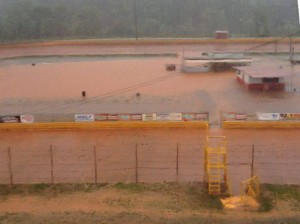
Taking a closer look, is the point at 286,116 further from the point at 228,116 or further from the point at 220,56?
the point at 220,56

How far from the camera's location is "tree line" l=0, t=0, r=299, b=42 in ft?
222

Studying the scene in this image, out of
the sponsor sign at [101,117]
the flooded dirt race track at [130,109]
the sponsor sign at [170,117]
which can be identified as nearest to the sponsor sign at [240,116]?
the flooded dirt race track at [130,109]

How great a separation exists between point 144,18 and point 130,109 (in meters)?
51.9

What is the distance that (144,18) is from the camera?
7756cm

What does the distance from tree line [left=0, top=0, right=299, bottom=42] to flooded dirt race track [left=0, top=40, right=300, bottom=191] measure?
1649 centimetres

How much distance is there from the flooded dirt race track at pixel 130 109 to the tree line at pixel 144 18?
16491mm

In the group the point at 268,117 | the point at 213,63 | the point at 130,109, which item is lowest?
the point at 268,117

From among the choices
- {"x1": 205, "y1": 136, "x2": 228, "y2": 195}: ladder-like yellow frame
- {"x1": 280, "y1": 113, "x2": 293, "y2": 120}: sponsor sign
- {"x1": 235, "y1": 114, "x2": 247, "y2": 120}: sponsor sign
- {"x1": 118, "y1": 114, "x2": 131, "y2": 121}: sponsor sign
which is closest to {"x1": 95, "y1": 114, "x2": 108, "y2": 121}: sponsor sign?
{"x1": 118, "y1": 114, "x2": 131, "y2": 121}: sponsor sign

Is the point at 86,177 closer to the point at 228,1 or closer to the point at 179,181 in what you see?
the point at 179,181

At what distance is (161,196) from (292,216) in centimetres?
419

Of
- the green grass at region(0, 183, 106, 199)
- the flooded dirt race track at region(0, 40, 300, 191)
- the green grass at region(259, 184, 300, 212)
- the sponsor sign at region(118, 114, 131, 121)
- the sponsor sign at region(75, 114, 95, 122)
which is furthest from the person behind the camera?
the sponsor sign at region(75, 114, 95, 122)

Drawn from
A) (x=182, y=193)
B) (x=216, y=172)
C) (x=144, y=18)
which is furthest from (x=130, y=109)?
(x=144, y=18)

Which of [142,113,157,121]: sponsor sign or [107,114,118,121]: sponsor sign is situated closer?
[142,113,157,121]: sponsor sign

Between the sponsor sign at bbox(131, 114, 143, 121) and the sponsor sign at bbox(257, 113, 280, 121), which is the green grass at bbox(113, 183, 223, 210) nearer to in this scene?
the sponsor sign at bbox(131, 114, 143, 121)
